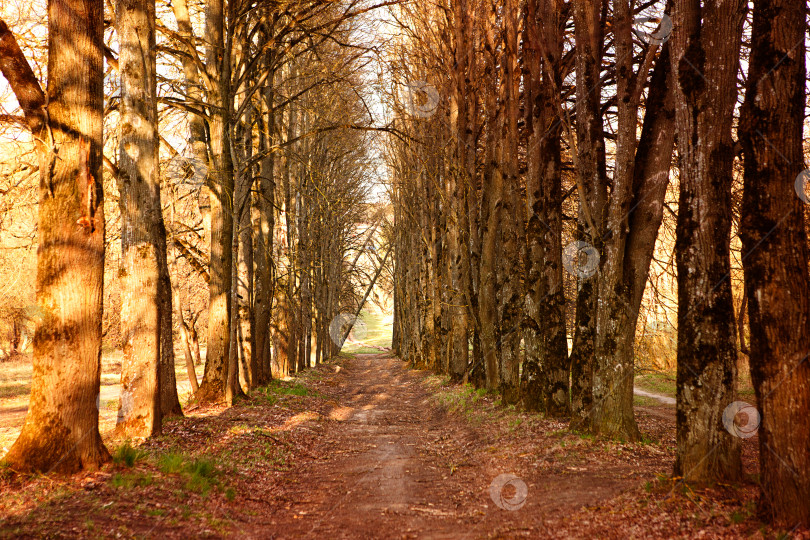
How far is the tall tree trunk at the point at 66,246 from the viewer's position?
19.3 ft

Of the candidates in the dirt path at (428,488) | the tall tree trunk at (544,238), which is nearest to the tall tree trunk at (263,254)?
the dirt path at (428,488)

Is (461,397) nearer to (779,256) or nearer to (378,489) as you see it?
(378,489)

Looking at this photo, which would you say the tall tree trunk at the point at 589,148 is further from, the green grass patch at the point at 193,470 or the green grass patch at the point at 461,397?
the green grass patch at the point at 193,470

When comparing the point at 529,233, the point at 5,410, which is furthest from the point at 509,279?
the point at 5,410

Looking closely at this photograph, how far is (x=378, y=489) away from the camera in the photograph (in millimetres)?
7281

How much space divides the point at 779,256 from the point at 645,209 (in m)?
3.93

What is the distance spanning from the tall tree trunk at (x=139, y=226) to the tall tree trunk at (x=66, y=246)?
186 centimetres

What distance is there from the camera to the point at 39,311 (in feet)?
19.4

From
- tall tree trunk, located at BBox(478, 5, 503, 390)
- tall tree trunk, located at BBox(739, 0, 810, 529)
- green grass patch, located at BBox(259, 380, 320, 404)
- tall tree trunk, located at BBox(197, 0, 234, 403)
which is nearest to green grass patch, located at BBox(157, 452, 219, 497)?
tall tree trunk, located at BBox(739, 0, 810, 529)

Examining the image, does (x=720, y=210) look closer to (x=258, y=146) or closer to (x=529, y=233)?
(x=529, y=233)

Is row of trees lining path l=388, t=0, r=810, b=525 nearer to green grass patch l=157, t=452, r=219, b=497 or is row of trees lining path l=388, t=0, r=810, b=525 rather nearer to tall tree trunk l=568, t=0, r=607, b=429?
tall tree trunk l=568, t=0, r=607, b=429

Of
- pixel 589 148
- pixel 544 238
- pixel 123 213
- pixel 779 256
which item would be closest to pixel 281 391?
pixel 123 213

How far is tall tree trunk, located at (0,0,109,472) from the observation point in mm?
5883

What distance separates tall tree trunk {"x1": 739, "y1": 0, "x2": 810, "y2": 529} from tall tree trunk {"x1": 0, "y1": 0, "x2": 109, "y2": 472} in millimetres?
6333
